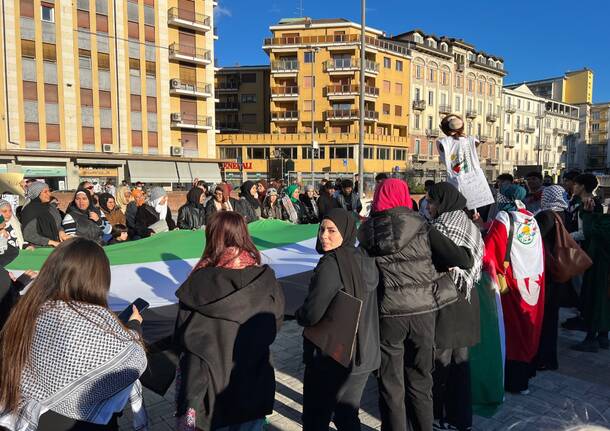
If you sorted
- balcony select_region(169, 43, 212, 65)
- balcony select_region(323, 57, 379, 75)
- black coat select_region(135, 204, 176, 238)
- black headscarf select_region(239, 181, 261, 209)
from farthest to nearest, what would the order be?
balcony select_region(323, 57, 379, 75) → balcony select_region(169, 43, 212, 65) → black headscarf select_region(239, 181, 261, 209) → black coat select_region(135, 204, 176, 238)

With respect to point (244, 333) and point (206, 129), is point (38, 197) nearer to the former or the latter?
point (244, 333)

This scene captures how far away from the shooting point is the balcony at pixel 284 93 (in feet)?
174

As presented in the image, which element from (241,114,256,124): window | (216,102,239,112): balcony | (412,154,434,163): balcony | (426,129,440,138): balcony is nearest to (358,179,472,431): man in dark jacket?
(412,154,434,163): balcony

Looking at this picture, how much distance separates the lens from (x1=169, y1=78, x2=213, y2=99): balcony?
39.8m

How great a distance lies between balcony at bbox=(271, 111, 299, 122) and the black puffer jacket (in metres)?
51.7

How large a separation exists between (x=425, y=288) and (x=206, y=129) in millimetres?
41738

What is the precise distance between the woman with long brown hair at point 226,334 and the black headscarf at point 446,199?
1.46 m

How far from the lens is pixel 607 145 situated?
97750 millimetres

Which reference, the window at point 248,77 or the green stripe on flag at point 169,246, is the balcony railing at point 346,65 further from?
the green stripe on flag at point 169,246

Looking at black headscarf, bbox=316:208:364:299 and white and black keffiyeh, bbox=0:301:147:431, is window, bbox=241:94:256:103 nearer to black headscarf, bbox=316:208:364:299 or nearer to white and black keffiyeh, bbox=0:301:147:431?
black headscarf, bbox=316:208:364:299

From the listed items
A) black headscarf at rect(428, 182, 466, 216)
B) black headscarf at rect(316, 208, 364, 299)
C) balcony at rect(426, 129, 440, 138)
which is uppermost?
balcony at rect(426, 129, 440, 138)

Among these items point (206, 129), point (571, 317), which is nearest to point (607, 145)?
point (206, 129)

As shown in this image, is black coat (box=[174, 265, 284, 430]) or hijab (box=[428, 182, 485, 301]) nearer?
black coat (box=[174, 265, 284, 430])

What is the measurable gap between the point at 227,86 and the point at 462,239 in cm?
6011
